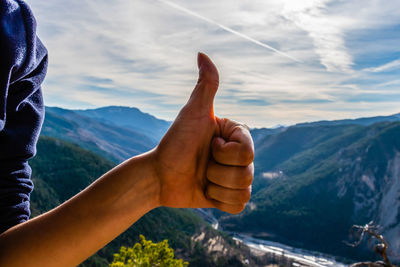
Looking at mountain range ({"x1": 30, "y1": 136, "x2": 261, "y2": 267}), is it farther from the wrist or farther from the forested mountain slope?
the wrist

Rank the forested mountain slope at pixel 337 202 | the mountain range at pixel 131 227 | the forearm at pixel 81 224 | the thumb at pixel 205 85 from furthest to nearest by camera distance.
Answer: the forested mountain slope at pixel 337 202 < the mountain range at pixel 131 227 < the thumb at pixel 205 85 < the forearm at pixel 81 224

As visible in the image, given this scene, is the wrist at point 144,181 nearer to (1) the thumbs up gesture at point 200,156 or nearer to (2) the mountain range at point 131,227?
(1) the thumbs up gesture at point 200,156

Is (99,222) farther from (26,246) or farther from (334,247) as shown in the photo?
(334,247)

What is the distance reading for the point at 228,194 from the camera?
8.27 feet

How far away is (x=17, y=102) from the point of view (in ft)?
7.02

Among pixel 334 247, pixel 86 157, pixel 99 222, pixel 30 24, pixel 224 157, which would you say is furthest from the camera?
pixel 334 247

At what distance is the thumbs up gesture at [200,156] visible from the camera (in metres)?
2.53

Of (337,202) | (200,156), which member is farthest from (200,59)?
(337,202)

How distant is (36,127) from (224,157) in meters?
1.52

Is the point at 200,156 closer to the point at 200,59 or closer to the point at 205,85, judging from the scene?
the point at 205,85

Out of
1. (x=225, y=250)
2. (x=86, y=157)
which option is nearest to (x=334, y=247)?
(x=225, y=250)

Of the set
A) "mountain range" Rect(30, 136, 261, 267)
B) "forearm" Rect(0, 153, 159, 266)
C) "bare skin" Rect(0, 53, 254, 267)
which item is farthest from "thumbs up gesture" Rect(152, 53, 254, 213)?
"mountain range" Rect(30, 136, 261, 267)

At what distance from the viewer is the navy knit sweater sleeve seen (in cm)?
183

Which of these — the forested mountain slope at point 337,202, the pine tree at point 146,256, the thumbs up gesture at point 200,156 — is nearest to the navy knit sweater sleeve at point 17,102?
the thumbs up gesture at point 200,156
